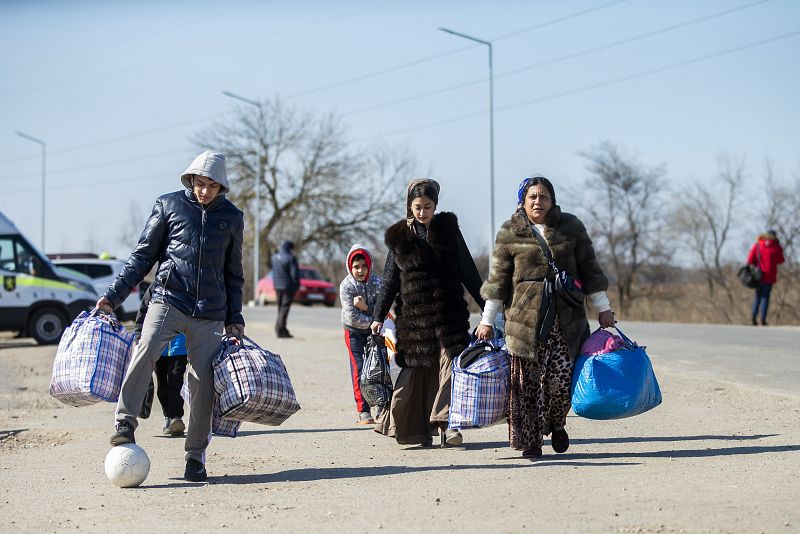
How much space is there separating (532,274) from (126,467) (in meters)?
2.91

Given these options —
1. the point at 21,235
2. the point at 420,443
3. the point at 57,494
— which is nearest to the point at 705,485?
the point at 420,443

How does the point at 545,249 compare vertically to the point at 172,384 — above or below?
above

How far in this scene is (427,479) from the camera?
691cm

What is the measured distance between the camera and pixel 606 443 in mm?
8336

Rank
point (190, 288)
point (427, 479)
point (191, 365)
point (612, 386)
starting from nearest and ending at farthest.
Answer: point (427, 479), point (190, 288), point (191, 365), point (612, 386)

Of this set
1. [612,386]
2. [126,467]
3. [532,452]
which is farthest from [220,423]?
[612,386]

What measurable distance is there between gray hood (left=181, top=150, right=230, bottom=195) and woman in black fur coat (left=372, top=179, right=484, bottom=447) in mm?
1603

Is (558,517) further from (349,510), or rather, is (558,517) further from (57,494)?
(57,494)

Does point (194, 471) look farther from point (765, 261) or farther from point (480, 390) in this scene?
point (765, 261)

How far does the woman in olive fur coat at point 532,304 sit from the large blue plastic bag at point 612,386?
21 cm

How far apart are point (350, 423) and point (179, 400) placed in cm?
159

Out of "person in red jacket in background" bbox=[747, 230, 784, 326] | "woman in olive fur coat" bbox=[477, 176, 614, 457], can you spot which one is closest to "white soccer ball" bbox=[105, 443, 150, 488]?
"woman in olive fur coat" bbox=[477, 176, 614, 457]

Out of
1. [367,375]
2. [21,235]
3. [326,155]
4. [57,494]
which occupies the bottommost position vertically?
[57,494]

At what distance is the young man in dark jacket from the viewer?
707 cm
